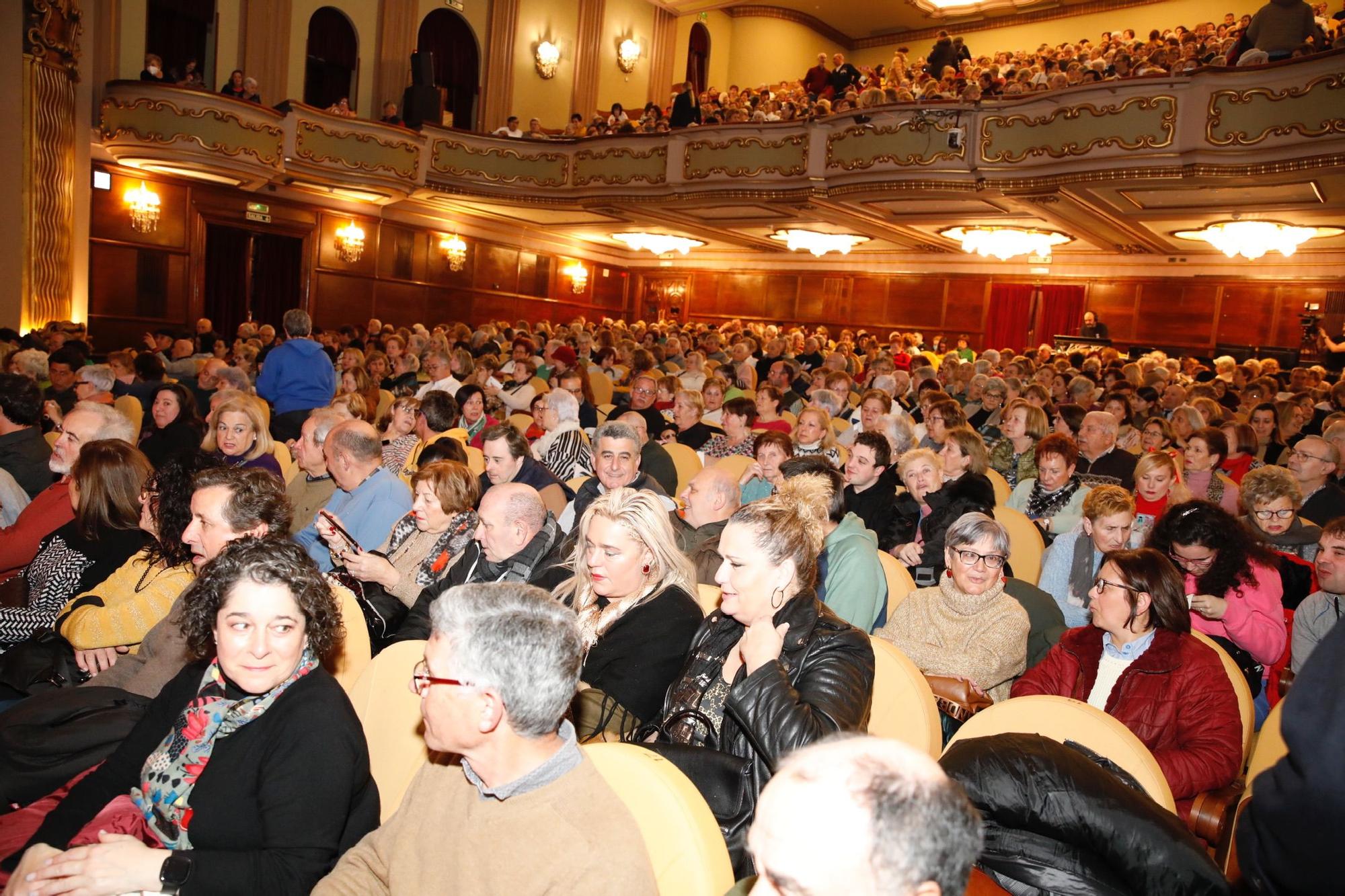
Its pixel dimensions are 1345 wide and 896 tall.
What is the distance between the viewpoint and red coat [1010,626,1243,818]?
2141mm

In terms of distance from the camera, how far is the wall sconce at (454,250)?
16.6 metres

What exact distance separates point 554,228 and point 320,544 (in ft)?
49.9

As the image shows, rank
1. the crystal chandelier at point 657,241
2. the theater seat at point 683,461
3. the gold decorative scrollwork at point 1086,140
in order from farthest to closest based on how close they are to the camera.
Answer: the crystal chandelier at point 657,241, the gold decorative scrollwork at point 1086,140, the theater seat at point 683,461

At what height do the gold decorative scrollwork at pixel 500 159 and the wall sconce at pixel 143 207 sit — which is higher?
the gold decorative scrollwork at pixel 500 159

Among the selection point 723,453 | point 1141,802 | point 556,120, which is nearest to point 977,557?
point 1141,802

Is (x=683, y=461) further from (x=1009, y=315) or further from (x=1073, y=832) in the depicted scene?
(x=1009, y=315)

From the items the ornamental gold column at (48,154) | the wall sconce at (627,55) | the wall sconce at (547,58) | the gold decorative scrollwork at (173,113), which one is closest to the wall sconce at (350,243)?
the gold decorative scrollwork at (173,113)

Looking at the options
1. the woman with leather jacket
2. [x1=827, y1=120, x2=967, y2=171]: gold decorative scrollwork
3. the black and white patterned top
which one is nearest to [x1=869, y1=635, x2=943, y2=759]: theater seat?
the woman with leather jacket

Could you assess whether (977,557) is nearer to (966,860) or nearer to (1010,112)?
(966,860)

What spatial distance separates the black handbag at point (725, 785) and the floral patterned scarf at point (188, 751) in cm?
75

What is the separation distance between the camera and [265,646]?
5.70 feet

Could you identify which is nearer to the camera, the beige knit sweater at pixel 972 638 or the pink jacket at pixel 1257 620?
the beige knit sweater at pixel 972 638

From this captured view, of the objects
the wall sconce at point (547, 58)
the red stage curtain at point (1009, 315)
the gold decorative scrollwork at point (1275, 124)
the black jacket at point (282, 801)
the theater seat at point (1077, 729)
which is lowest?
the black jacket at point (282, 801)

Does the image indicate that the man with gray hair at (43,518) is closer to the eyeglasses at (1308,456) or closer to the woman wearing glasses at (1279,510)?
the woman wearing glasses at (1279,510)
